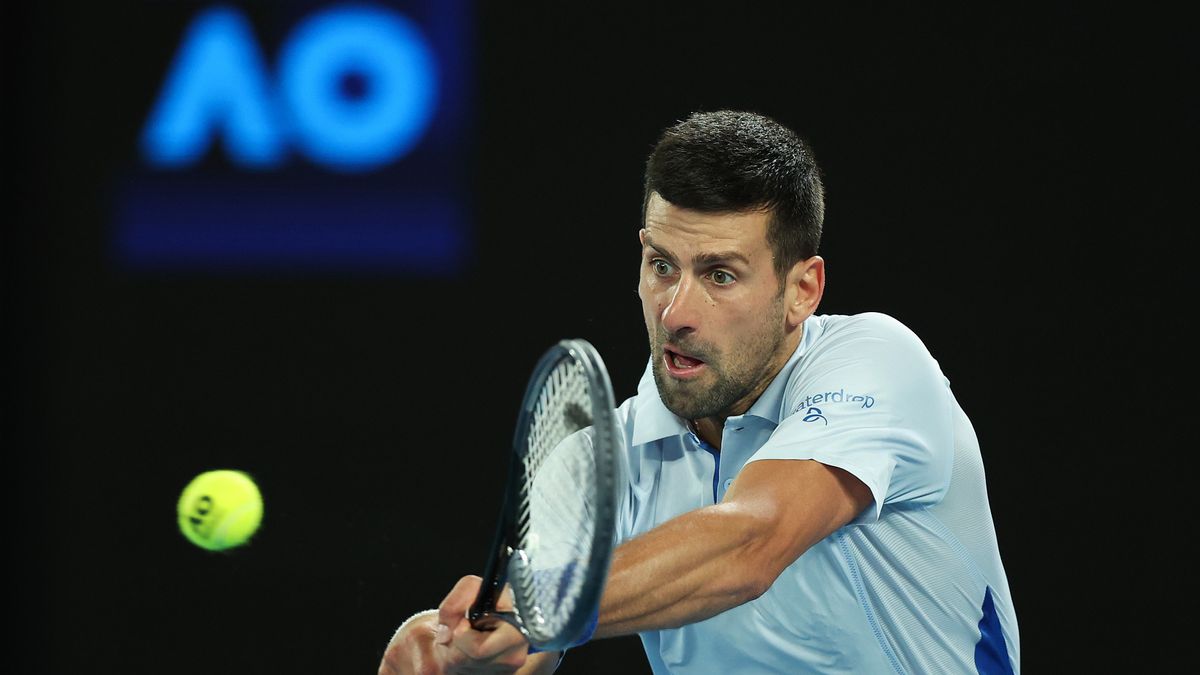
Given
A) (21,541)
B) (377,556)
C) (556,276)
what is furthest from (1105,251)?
(21,541)

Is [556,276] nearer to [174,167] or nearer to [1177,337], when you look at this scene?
[174,167]

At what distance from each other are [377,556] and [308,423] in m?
0.37

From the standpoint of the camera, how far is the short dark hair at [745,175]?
210 centimetres

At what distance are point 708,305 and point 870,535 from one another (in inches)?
16.4

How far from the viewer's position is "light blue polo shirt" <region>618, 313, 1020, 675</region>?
200cm

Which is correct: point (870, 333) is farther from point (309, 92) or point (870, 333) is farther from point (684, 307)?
point (309, 92)

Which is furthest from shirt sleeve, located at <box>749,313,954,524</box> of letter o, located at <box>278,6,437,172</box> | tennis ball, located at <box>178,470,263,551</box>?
tennis ball, located at <box>178,470,263,551</box>

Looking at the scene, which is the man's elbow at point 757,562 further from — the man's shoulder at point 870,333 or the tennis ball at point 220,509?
the tennis ball at point 220,509

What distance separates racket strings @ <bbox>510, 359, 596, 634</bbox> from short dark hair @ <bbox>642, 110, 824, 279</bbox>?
1.92 feet

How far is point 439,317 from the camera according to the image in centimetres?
349

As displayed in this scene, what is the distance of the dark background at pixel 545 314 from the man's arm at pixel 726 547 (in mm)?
1553

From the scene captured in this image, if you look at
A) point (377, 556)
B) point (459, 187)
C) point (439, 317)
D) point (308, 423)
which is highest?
point (459, 187)

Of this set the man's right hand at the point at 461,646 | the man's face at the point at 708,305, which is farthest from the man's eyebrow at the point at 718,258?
the man's right hand at the point at 461,646

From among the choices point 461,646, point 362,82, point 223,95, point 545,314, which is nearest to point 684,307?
point 461,646
